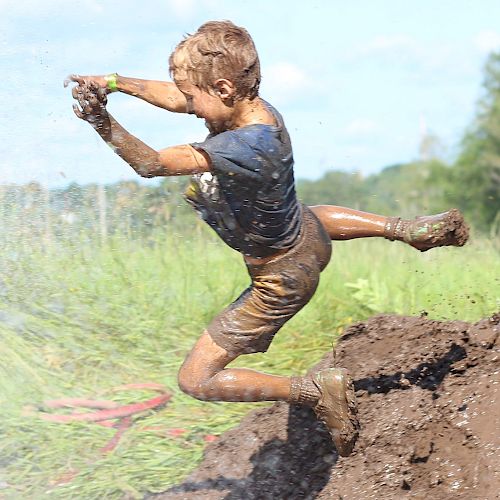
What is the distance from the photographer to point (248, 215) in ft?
12.4

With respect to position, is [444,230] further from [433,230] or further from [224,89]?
[224,89]

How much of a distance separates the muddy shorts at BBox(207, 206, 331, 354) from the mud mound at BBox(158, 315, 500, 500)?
27.9 inches

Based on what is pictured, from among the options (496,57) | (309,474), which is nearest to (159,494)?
(309,474)

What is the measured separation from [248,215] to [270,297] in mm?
400

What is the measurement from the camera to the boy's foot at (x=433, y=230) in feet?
13.5

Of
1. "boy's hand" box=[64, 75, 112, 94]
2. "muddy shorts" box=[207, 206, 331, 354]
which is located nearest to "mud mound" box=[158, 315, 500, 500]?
"muddy shorts" box=[207, 206, 331, 354]

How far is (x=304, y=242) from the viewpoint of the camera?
3988 millimetres

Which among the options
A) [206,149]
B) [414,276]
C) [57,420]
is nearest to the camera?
[206,149]

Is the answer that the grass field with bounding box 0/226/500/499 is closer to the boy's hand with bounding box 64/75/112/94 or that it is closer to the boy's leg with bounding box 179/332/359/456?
the boy's leg with bounding box 179/332/359/456

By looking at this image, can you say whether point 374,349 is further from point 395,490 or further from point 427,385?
point 395,490

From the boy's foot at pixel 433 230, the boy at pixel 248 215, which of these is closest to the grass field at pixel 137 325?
the boy at pixel 248 215

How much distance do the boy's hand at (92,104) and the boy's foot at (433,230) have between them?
1.49m

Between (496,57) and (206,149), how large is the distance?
41.6m

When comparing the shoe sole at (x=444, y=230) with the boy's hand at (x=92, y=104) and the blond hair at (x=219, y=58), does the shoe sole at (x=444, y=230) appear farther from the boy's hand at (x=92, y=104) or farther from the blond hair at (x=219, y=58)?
the boy's hand at (x=92, y=104)
